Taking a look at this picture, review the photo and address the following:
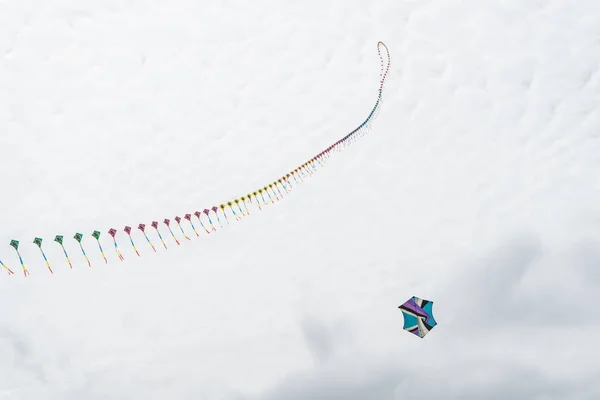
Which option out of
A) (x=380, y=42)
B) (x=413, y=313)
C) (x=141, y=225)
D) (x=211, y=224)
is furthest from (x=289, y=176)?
(x=380, y=42)

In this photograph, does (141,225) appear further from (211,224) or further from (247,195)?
(247,195)

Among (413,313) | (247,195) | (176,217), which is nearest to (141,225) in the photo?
(176,217)

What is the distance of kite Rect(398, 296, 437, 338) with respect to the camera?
8919cm

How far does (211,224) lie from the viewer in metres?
99.4

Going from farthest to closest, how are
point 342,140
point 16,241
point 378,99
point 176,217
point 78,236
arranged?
point 378,99 → point 342,140 → point 176,217 → point 78,236 → point 16,241

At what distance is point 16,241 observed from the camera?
86500mm

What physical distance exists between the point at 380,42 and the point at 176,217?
80.8 m

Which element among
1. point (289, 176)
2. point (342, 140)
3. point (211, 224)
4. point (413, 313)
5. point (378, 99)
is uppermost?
point (378, 99)

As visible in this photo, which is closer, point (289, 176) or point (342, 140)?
point (289, 176)

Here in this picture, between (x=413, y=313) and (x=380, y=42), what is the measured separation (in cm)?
8877

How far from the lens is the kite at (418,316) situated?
293 feet

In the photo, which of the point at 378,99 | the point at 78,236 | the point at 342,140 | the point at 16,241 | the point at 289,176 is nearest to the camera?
the point at 16,241

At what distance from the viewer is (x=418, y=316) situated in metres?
90.1

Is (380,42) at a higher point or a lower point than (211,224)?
higher
